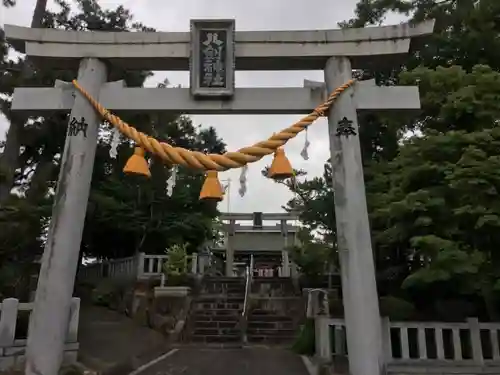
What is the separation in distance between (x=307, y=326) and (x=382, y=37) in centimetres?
551

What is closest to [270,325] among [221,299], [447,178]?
[221,299]

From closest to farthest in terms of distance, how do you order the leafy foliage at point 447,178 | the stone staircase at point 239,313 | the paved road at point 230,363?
the leafy foliage at point 447,178
the paved road at point 230,363
the stone staircase at point 239,313

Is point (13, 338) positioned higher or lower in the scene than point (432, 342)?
higher

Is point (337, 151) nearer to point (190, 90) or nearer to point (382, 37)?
point (382, 37)

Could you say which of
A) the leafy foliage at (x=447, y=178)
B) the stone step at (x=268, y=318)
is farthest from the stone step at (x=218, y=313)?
the leafy foliage at (x=447, y=178)

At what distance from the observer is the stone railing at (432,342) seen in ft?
21.1

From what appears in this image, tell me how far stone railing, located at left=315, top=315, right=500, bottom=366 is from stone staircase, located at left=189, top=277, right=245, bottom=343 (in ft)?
20.0

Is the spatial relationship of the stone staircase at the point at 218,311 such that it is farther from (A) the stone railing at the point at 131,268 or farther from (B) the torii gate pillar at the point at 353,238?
(B) the torii gate pillar at the point at 353,238

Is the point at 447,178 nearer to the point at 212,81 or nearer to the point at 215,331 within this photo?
the point at 212,81

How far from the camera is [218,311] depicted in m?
14.1

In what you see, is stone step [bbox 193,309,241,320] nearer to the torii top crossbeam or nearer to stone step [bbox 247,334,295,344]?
stone step [bbox 247,334,295,344]

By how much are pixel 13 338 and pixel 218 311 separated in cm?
818

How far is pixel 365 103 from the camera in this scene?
6.20m

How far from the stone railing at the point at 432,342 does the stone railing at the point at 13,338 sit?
388 centimetres
